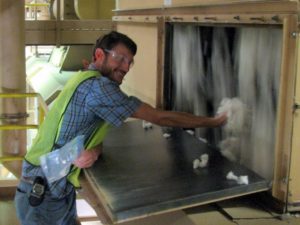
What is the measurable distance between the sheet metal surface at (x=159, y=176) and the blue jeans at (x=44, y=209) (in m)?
0.33

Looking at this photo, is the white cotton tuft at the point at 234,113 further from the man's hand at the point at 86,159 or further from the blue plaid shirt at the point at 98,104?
the man's hand at the point at 86,159

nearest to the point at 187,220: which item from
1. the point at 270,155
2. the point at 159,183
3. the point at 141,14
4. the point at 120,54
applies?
the point at 159,183

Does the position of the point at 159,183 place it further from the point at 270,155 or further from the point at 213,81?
the point at 213,81

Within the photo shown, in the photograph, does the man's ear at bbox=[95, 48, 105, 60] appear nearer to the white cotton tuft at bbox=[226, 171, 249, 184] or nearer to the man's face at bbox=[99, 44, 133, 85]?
the man's face at bbox=[99, 44, 133, 85]

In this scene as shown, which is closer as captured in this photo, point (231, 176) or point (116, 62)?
point (231, 176)

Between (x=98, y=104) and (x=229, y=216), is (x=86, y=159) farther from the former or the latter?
(x=229, y=216)

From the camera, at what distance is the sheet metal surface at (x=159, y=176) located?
4.00 feet

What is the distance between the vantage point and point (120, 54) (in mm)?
1673

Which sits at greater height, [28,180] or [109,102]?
[109,102]

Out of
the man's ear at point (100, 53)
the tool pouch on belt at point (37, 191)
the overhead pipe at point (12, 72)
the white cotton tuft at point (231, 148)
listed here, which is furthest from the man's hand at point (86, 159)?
the overhead pipe at point (12, 72)

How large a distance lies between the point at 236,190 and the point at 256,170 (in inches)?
11.1

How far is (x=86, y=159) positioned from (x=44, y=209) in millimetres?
416

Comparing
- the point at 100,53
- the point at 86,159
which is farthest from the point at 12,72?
the point at 86,159

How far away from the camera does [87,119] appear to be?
5.52ft
